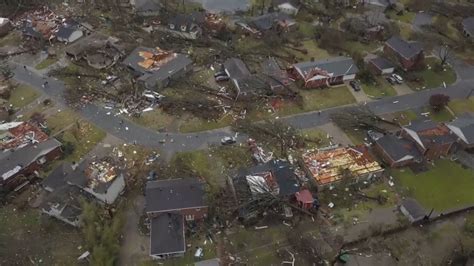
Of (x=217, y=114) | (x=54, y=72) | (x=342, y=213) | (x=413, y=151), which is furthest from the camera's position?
(x=54, y=72)

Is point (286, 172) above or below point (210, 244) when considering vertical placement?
above

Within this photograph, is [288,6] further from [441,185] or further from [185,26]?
[441,185]

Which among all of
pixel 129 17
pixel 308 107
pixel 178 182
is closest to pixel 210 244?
pixel 178 182

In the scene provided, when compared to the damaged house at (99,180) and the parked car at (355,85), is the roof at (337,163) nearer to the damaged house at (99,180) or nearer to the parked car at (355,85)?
the parked car at (355,85)

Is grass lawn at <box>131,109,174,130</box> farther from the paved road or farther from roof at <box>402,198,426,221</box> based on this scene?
roof at <box>402,198,426,221</box>

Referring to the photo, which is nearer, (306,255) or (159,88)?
(306,255)

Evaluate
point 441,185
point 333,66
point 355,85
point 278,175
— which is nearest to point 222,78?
point 333,66

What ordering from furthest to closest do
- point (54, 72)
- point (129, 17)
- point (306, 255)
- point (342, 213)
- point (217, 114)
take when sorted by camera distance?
1. point (129, 17)
2. point (54, 72)
3. point (217, 114)
4. point (342, 213)
5. point (306, 255)

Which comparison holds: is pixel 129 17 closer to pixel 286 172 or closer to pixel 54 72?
pixel 54 72
